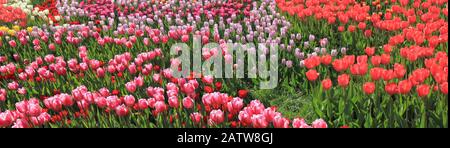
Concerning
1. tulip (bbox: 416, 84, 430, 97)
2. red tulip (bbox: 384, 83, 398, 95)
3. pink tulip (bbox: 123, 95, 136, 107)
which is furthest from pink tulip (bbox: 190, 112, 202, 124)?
tulip (bbox: 416, 84, 430, 97)

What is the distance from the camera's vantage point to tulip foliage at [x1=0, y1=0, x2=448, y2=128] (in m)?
3.84

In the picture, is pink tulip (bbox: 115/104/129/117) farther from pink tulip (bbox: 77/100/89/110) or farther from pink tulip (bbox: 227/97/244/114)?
pink tulip (bbox: 227/97/244/114)

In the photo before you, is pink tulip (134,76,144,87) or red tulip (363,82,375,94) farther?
pink tulip (134,76,144,87)

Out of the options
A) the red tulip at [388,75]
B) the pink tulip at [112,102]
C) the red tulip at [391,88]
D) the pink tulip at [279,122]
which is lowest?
the pink tulip at [112,102]

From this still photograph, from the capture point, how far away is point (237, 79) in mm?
5184

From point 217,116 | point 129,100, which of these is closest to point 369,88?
point 217,116

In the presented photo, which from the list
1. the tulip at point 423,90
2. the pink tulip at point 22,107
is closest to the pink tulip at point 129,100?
the pink tulip at point 22,107

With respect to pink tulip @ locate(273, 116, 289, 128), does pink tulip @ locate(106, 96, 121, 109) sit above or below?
below

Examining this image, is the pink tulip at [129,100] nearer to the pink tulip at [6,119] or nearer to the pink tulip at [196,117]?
the pink tulip at [196,117]

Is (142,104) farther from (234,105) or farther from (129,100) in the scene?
(234,105)

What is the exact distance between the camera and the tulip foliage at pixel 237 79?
12.6ft

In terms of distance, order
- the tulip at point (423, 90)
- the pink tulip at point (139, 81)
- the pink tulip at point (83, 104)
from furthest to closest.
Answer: the pink tulip at point (139, 81)
the pink tulip at point (83, 104)
the tulip at point (423, 90)
